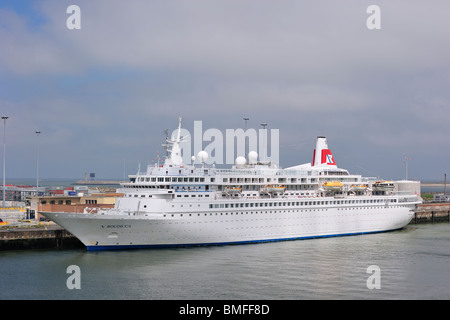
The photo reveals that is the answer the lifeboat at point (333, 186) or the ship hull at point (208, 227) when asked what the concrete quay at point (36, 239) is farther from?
the lifeboat at point (333, 186)

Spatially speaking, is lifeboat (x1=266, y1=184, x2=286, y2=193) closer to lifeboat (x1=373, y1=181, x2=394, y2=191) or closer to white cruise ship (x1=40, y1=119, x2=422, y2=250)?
white cruise ship (x1=40, y1=119, x2=422, y2=250)

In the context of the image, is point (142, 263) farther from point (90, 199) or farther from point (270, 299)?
point (90, 199)

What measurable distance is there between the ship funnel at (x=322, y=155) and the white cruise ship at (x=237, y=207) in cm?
9

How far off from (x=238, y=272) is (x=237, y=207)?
29.2ft

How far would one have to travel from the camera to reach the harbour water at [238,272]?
2255cm

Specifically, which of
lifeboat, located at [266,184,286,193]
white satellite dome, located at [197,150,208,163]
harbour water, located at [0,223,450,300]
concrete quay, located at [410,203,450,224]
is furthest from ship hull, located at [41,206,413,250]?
concrete quay, located at [410,203,450,224]

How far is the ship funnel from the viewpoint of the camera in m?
43.9

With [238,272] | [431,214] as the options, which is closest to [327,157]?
[431,214]

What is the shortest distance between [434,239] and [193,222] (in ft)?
65.6

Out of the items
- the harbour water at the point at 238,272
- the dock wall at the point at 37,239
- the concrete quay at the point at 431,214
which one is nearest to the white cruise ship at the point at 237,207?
the harbour water at the point at 238,272

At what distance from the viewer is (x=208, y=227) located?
3334 centimetres

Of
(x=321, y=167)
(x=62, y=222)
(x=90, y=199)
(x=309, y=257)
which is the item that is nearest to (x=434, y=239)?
(x=321, y=167)

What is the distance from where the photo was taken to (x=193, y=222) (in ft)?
108
